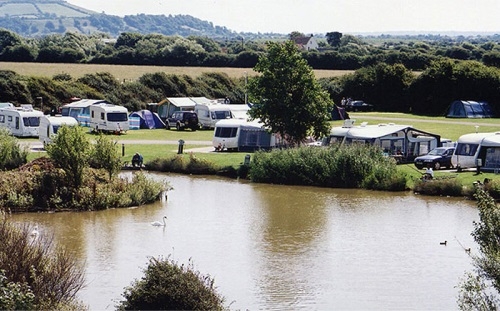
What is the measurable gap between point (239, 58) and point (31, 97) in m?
30.8

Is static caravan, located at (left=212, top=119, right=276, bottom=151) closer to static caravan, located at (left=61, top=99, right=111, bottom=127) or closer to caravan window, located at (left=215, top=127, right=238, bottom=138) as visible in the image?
caravan window, located at (left=215, top=127, right=238, bottom=138)

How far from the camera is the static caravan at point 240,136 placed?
137 ft

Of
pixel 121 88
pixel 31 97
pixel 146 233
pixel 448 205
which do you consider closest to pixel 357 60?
pixel 121 88

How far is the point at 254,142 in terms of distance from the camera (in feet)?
138

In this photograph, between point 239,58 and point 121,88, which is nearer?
point 121,88

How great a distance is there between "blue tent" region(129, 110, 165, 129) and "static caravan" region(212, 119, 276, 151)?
38.4 feet

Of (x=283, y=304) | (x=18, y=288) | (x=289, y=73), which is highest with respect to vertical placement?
(x=289, y=73)

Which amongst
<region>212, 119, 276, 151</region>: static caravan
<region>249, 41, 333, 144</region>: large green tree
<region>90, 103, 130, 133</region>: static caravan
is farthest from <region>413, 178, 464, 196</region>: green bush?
<region>90, 103, 130, 133</region>: static caravan

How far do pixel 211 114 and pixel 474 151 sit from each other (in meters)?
20.0

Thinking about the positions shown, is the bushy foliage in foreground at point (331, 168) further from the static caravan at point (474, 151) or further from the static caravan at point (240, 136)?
the static caravan at point (240, 136)

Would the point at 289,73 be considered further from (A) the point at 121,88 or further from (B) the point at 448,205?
(A) the point at 121,88

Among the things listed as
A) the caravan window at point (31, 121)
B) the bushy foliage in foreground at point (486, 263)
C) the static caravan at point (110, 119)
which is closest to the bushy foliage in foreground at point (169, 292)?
the bushy foliage in foreground at point (486, 263)

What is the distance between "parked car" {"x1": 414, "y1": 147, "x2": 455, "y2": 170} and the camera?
120 ft

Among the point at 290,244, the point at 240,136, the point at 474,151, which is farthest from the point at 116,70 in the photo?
the point at 290,244
